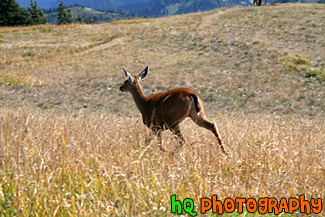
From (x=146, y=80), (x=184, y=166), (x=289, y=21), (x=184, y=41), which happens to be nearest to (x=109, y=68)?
(x=146, y=80)

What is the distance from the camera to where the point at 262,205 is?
10.8 ft

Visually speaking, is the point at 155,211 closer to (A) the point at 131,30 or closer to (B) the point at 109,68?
(B) the point at 109,68

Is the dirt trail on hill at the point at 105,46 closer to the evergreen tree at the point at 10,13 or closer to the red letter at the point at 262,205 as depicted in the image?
the red letter at the point at 262,205

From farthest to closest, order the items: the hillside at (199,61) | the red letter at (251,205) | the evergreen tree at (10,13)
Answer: the evergreen tree at (10,13), the hillside at (199,61), the red letter at (251,205)

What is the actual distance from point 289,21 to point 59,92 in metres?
34.0

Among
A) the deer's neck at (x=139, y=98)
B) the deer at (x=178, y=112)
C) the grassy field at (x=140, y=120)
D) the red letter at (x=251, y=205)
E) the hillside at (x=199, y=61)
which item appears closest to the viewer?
the red letter at (x=251, y=205)

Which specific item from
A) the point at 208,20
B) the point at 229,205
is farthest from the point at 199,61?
the point at 229,205

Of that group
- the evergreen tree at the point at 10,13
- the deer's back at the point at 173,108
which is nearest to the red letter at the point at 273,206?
the deer's back at the point at 173,108

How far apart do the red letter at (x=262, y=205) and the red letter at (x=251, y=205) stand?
0.16 ft

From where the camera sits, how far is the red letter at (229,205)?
3.16 metres

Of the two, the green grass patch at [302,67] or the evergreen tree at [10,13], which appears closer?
the green grass patch at [302,67]

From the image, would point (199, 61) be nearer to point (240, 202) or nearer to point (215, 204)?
point (240, 202)

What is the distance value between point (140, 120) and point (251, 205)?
15.5 feet

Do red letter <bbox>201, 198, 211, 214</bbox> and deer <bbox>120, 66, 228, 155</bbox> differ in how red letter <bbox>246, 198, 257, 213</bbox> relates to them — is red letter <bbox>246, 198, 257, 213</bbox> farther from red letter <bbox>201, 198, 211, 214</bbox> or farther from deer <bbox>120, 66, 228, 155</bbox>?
deer <bbox>120, 66, 228, 155</bbox>
